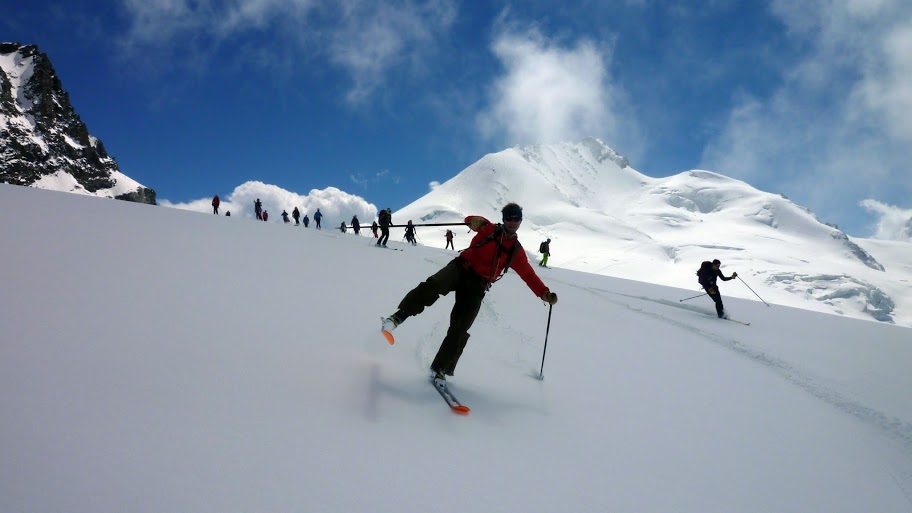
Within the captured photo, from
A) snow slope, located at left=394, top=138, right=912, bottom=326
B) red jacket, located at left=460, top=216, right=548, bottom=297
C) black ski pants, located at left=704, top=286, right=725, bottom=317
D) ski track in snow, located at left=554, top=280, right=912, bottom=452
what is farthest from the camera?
snow slope, located at left=394, top=138, right=912, bottom=326

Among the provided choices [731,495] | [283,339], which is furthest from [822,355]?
[283,339]

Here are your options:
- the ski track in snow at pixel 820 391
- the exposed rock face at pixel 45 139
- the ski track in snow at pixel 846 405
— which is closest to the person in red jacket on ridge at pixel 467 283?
the ski track in snow at pixel 846 405

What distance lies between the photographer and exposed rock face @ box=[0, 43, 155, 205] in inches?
5428

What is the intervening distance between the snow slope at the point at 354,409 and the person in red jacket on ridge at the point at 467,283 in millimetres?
389

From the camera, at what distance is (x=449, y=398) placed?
3.31 metres

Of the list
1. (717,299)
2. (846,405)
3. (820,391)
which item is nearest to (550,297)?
(846,405)

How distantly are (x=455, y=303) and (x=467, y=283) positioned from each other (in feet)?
0.77

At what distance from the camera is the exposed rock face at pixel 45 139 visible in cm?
13788

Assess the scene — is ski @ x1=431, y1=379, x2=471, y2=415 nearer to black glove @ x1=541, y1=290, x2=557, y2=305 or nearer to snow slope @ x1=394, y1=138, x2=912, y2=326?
black glove @ x1=541, y1=290, x2=557, y2=305

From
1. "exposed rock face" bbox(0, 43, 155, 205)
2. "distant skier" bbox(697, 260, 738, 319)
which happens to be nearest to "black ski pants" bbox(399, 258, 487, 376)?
"distant skier" bbox(697, 260, 738, 319)

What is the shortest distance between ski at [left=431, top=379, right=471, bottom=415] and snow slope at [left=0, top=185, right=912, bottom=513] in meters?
0.08

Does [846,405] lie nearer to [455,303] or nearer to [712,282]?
[455,303]

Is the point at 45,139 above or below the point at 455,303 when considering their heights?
above

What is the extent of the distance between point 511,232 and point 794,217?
243 m
